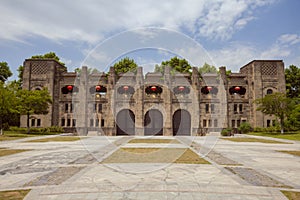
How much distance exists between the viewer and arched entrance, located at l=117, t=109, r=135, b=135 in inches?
1584

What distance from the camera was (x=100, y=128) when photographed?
41.0 m

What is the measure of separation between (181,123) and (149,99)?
734 cm

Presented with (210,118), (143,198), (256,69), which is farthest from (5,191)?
(256,69)

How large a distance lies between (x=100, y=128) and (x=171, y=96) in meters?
13.0

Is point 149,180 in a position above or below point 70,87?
below

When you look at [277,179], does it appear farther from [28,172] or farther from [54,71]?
[54,71]

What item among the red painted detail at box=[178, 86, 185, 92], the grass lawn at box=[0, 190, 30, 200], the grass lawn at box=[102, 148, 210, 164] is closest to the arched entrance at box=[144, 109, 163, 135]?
the red painted detail at box=[178, 86, 185, 92]

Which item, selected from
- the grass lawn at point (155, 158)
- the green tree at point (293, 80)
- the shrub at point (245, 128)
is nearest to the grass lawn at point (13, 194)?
the grass lawn at point (155, 158)

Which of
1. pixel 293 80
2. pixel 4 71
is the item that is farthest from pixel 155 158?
pixel 293 80

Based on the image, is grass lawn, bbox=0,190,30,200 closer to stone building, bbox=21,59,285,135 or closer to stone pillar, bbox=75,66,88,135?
stone building, bbox=21,59,285,135

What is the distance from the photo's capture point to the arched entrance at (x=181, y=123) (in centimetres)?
4200

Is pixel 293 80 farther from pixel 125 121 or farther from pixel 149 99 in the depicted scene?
pixel 125 121

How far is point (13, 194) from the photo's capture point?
6484 mm

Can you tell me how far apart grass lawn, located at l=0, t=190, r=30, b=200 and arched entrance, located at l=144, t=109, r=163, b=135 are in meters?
34.1
